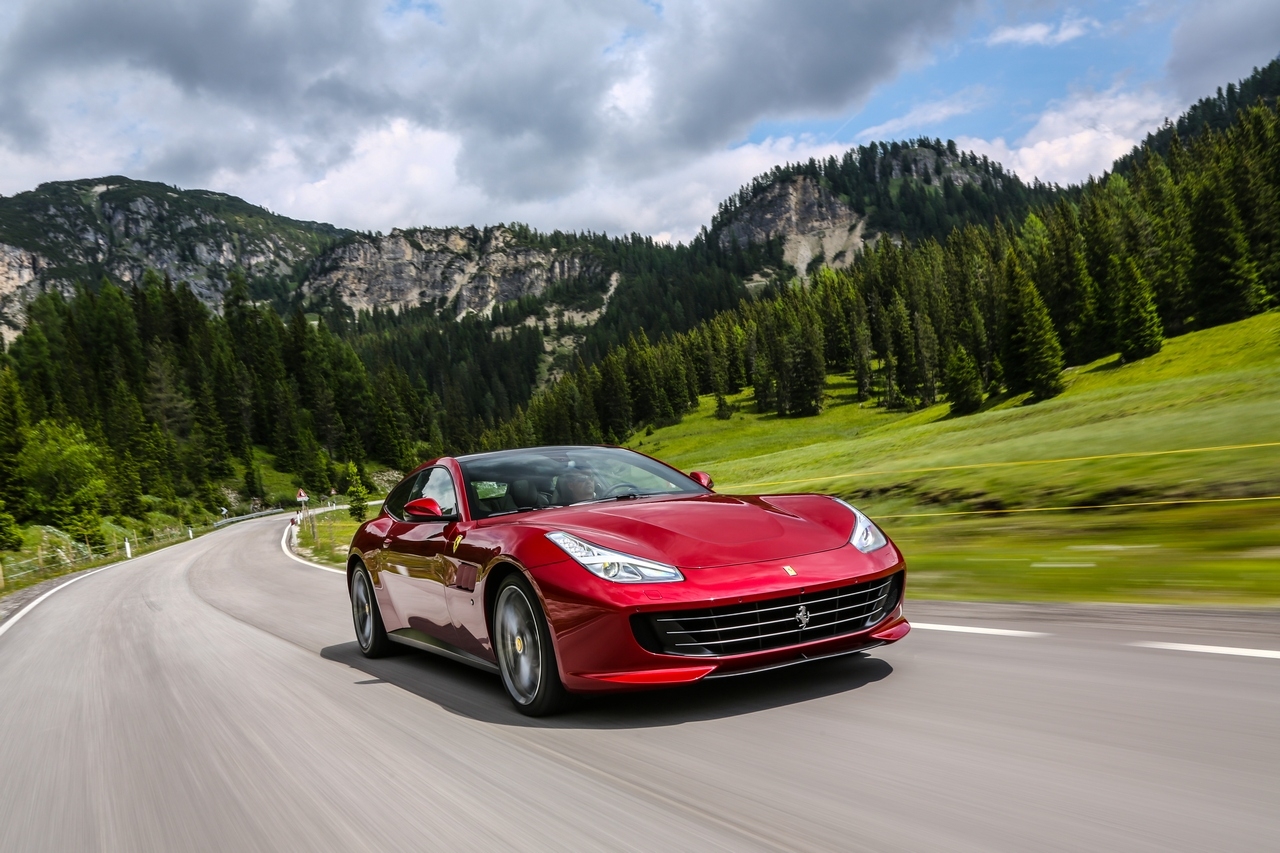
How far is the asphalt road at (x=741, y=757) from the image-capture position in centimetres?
295

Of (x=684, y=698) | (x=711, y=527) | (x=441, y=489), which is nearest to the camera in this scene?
(x=711, y=527)

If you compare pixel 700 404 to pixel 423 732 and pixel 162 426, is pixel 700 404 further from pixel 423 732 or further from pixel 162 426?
pixel 423 732

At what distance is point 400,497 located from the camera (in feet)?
24.5

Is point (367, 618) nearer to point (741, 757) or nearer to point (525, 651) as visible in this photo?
point (525, 651)

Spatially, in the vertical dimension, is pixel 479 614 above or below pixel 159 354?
below

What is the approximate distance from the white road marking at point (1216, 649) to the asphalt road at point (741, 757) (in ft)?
0.20

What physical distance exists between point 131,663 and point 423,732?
5324 mm

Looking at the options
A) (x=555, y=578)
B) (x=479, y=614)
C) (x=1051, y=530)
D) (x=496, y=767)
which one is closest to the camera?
(x=496, y=767)

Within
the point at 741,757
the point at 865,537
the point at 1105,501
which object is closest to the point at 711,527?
the point at 865,537

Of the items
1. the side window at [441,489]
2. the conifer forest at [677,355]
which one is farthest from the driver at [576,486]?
the conifer forest at [677,355]

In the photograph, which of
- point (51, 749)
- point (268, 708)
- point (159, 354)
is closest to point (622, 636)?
point (268, 708)

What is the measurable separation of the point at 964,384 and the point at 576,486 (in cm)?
7703

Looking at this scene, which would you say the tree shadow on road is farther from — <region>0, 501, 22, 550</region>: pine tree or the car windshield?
<region>0, 501, 22, 550</region>: pine tree

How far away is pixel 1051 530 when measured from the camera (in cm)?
1097
